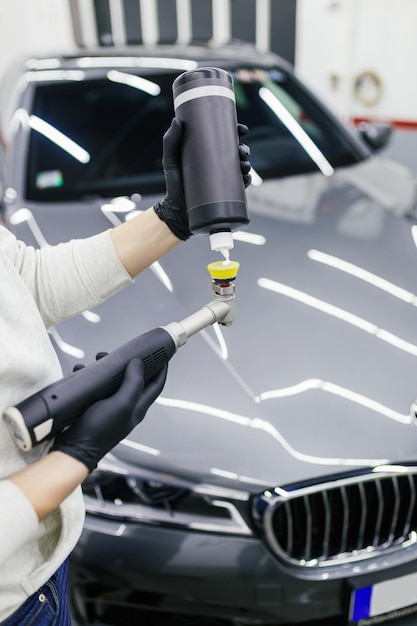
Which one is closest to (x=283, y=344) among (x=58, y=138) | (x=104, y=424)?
(x=104, y=424)

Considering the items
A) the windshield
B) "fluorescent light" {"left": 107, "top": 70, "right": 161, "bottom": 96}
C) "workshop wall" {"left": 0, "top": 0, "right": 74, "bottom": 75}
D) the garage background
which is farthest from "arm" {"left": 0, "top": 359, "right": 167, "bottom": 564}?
"workshop wall" {"left": 0, "top": 0, "right": 74, "bottom": 75}

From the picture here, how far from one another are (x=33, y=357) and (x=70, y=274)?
0.80 feet

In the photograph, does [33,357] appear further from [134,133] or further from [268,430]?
[134,133]

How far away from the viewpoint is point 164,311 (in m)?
1.35

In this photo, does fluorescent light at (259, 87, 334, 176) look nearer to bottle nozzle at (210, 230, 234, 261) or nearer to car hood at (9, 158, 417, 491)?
car hood at (9, 158, 417, 491)

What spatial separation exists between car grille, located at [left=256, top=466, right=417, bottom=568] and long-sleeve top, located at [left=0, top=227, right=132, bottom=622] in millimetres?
390

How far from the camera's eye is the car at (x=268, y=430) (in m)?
1.04

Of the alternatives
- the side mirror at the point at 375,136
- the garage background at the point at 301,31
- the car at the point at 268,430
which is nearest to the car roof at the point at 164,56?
the side mirror at the point at 375,136

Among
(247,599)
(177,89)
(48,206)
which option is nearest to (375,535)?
(247,599)

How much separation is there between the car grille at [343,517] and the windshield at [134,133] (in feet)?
3.78

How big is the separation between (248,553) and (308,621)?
21 cm

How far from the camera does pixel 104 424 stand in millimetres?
727

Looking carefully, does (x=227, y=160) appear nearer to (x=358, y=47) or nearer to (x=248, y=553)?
(x=248, y=553)

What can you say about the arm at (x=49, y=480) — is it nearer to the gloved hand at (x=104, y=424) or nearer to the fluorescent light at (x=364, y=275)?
the gloved hand at (x=104, y=424)
